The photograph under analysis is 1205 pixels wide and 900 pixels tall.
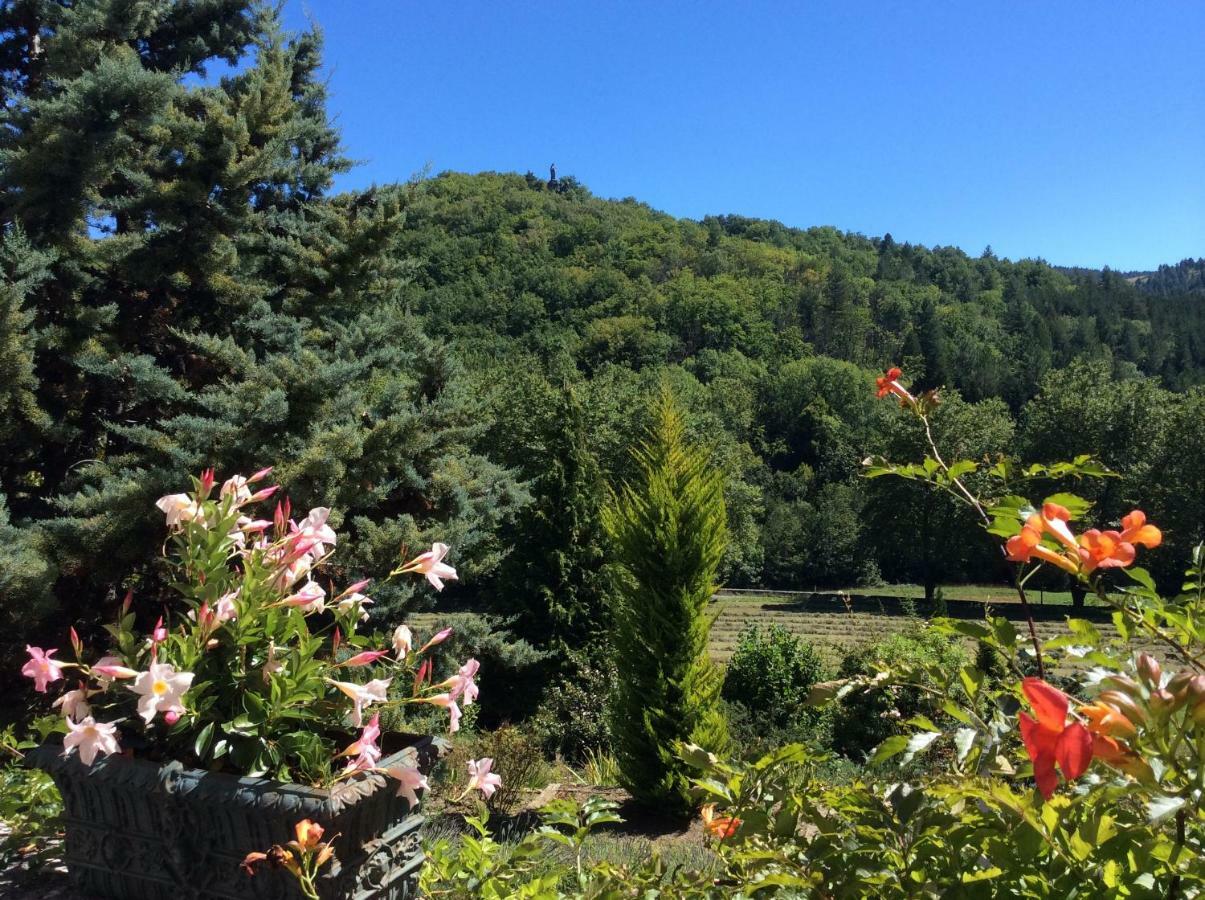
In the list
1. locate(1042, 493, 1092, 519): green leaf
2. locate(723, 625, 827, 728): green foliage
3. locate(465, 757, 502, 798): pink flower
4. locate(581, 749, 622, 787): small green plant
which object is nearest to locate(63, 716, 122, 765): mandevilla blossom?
locate(465, 757, 502, 798): pink flower

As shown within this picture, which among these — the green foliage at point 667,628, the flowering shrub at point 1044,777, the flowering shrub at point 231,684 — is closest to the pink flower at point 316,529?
the flowering shrub at point 231,684

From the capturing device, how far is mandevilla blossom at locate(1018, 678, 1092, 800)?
2.53 ft

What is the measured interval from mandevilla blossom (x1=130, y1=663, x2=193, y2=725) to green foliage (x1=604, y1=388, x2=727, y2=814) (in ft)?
18.4

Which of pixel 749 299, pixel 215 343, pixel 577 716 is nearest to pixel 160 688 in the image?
pixel 215 343

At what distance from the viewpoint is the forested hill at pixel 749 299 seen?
175ft

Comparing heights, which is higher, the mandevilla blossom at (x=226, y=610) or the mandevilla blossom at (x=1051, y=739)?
the mandevilla blossom at (x=226, y=610)

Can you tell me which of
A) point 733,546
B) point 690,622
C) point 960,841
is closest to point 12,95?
point 690,622

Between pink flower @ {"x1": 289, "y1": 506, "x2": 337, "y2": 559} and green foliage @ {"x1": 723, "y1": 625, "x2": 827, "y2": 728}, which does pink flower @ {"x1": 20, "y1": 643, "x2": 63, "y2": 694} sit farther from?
green foliage @ {"x1": 723, "y1": 625, "x2": 827, "y2": 728}

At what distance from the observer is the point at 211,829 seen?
164 centimetres

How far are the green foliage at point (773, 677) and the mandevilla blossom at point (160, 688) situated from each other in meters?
8.91

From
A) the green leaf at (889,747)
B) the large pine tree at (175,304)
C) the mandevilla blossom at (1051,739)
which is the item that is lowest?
the green leaf at (889,747)

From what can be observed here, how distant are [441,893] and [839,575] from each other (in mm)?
50801

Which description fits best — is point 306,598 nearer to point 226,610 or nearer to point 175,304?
point 226,610

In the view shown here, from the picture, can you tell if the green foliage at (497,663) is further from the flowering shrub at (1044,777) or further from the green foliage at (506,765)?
the flowering shrub at (1044,777)
